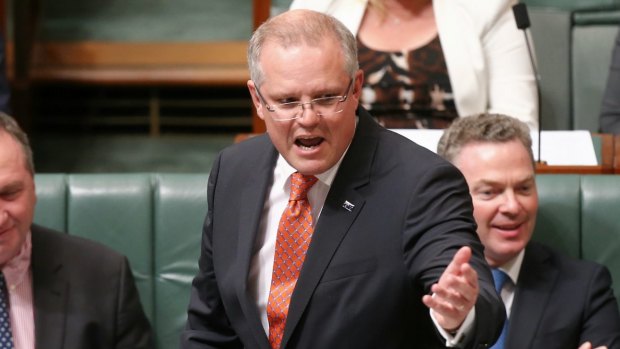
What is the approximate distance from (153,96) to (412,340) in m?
2.67

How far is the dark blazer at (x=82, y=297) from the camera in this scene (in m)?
2.12

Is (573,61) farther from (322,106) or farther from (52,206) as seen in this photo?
(322,106)

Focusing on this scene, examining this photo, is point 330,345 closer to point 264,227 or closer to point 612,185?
point 264,227

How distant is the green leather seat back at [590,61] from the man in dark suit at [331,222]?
1641mm

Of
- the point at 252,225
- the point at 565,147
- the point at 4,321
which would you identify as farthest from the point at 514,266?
the point at 4,321

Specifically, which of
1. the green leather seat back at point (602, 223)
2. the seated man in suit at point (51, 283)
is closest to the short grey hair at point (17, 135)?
the seated man in suit at point (51, 283)

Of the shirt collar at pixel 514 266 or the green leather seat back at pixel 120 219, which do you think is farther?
the green leather seat back at pixel 120 219

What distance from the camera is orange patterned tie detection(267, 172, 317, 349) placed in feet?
5.77

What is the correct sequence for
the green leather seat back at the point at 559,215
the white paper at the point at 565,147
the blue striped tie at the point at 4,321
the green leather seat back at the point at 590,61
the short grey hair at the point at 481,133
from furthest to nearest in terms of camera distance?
the green leather seat back at the point at 590,61
the white paper at the point at 565,147
the green leather seat back at the point at 559,215
the short grey hair at the point at 481,133
the blue striped tie at the point at 4,321

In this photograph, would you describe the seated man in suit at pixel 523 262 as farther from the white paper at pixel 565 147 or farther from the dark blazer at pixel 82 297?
the dark blazer at pixel 82 297

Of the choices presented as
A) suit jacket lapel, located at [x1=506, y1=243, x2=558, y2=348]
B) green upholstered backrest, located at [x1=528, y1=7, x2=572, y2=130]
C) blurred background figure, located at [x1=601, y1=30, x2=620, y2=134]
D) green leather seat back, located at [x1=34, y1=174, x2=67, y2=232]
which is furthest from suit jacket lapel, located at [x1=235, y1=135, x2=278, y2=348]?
green upholstered backrest, located at [x1=528, y1=7, x2=572, y2=130]

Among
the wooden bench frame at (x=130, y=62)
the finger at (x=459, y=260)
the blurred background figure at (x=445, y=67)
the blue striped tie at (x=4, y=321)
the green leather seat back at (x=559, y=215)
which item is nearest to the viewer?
the finger at (x=459, y=260)

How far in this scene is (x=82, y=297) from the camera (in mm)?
2162

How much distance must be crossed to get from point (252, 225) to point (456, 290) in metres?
0.49
